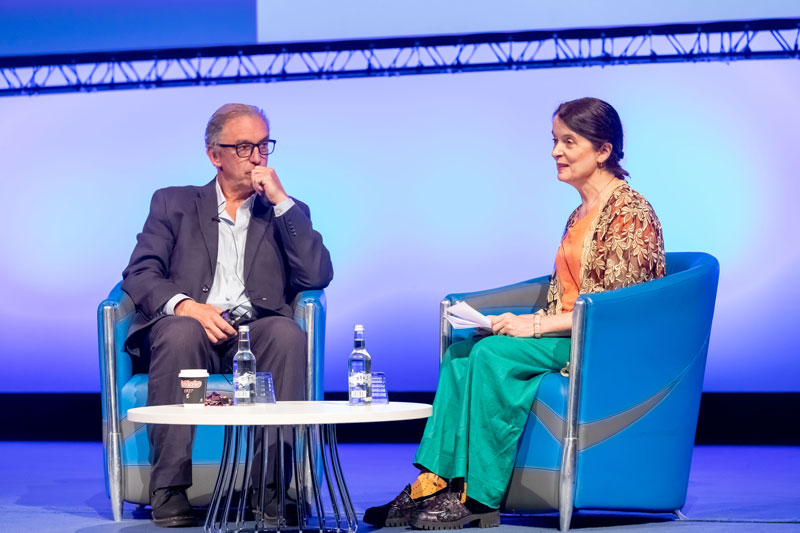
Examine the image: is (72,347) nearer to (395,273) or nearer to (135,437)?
(395,273)

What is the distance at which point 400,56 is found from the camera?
5500mm

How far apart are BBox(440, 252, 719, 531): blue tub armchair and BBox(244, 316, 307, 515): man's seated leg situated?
2.18 ft

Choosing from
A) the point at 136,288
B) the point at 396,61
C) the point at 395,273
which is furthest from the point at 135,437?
the point at 396,61

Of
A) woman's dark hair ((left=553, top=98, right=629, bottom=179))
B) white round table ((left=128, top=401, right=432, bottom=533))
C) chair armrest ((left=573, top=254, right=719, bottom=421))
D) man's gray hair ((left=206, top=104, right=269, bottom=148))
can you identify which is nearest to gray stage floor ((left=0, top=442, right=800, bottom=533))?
white round table ((left=128, top=401, right=432, bottom=533))

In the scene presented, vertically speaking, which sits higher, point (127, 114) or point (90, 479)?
point (127, 114)

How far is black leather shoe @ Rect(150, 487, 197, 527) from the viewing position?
282 cm

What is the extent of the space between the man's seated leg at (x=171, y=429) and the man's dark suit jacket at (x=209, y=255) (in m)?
0.29

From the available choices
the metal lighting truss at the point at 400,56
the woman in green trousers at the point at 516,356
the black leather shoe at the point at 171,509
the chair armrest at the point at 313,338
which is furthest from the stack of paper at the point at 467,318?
the metal lighting truss at the point at 400,56

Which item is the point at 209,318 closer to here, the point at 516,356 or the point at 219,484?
the point at 219,484

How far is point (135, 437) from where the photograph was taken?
9.91 ft

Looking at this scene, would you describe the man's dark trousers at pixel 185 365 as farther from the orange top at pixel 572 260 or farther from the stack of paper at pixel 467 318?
the orange top at pixel 572 260

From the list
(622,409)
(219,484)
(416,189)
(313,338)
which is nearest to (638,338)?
(622,409)

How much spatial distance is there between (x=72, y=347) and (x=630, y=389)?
357 centimetres

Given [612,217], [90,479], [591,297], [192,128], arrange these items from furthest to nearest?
1. [192,128]
2. [90,479]
3. [612,217]
4. [591,297]
